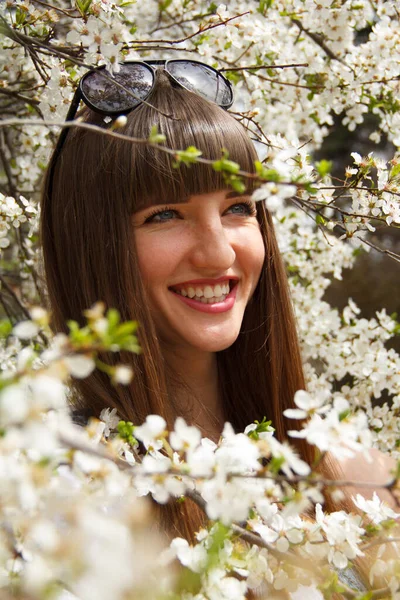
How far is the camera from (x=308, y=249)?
10.2 ft

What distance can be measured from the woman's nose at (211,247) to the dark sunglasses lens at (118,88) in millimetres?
375

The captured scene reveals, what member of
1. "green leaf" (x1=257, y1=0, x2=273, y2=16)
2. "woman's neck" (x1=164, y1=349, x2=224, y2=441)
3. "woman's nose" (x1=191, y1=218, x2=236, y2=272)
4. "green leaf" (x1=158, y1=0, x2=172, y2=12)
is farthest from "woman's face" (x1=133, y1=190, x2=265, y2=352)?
"green leaf" (x1=158, y1=0, x2=172, y2=12)

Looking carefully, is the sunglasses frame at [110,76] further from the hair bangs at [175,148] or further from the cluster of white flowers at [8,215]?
the cluster of white flowers at [8,215]

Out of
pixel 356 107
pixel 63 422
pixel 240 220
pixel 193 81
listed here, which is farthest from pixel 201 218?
pixel 356 107

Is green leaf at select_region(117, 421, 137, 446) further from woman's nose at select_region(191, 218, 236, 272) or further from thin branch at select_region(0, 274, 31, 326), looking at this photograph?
thin branch at select_region(0, 274, 31, 326)

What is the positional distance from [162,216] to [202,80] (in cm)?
44

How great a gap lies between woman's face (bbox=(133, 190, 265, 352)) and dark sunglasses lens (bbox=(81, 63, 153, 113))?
292mm

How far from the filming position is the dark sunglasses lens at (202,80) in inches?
66.4

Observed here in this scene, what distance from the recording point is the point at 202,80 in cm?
172

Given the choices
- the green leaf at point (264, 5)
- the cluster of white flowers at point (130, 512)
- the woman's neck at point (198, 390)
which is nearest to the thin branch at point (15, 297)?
the woman's neck at point (198, 390)

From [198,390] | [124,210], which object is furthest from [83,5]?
[198,390]

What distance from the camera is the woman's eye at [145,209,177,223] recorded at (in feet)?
5.12

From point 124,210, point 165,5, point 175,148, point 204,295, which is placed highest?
point 165,5

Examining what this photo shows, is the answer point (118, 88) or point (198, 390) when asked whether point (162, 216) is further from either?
point (198, 390)
